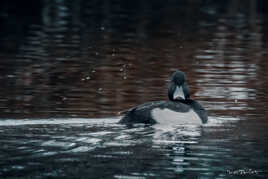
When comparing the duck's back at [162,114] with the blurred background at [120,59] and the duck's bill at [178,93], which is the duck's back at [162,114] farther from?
the blurred background at [120,59]

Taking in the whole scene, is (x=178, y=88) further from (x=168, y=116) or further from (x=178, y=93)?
(x=168, y=116)

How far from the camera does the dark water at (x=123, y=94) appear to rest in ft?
34.8

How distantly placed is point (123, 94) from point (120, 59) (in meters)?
5.72

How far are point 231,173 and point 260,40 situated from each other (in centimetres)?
1954

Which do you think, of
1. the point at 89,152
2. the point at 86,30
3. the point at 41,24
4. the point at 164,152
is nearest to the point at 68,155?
the point at 89,152

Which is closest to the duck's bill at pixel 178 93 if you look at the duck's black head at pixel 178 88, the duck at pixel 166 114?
the duck's black head at pixel 178 88

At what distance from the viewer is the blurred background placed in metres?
16.5

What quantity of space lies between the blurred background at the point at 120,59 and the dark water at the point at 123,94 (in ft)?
0.11

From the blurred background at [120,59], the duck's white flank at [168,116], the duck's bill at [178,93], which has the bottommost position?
the blurred background at [120,59]

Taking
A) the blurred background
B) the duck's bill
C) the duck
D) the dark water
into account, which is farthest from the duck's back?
the blurred background

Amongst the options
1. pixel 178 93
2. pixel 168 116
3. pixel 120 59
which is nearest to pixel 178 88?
pixel 178 93

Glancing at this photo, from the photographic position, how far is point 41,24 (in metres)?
34.5

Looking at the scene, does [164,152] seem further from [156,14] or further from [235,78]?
[156,14]

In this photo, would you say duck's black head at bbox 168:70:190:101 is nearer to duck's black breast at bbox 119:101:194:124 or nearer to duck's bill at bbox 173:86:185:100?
duck's bill at bbox 173:86:185:100
